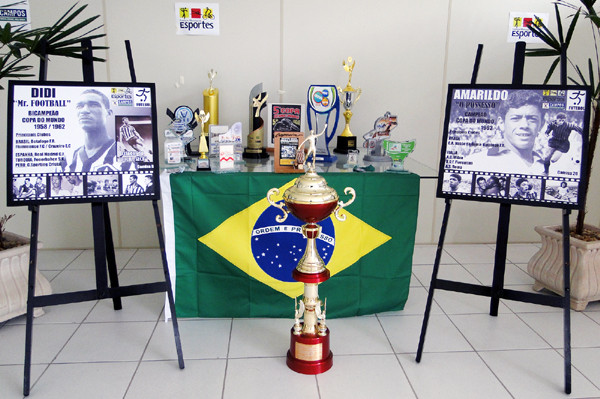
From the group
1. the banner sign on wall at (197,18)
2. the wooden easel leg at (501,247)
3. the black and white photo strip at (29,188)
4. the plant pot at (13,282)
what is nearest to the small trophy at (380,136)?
the wooden easel leg at (501,247)

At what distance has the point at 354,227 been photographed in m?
2.68

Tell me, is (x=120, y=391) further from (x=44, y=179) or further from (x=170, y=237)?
(x=44, y=179)

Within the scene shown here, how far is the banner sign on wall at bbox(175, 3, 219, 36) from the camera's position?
142 inches

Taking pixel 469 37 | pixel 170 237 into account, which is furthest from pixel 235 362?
pixel 469 37

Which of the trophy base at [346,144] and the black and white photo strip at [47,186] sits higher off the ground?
the trophy base at [346,144]

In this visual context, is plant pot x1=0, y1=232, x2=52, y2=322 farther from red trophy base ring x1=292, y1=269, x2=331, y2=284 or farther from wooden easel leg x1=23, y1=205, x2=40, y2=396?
red trophy base ring x1=292, y1=269, x2=331, y2=284

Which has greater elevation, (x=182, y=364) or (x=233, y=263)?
(x=233, y=263)

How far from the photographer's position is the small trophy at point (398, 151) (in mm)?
2717

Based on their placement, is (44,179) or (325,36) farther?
(325,36)

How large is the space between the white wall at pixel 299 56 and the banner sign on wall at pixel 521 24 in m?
0.05

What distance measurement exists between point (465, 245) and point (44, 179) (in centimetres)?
331

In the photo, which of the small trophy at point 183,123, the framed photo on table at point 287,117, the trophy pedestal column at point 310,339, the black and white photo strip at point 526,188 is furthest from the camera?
the framed photo on table at point 287,117

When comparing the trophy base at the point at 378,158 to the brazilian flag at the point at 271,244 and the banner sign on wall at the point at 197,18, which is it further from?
the banner sign on wall at the point at 197,18

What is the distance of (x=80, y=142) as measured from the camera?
7.06ft
